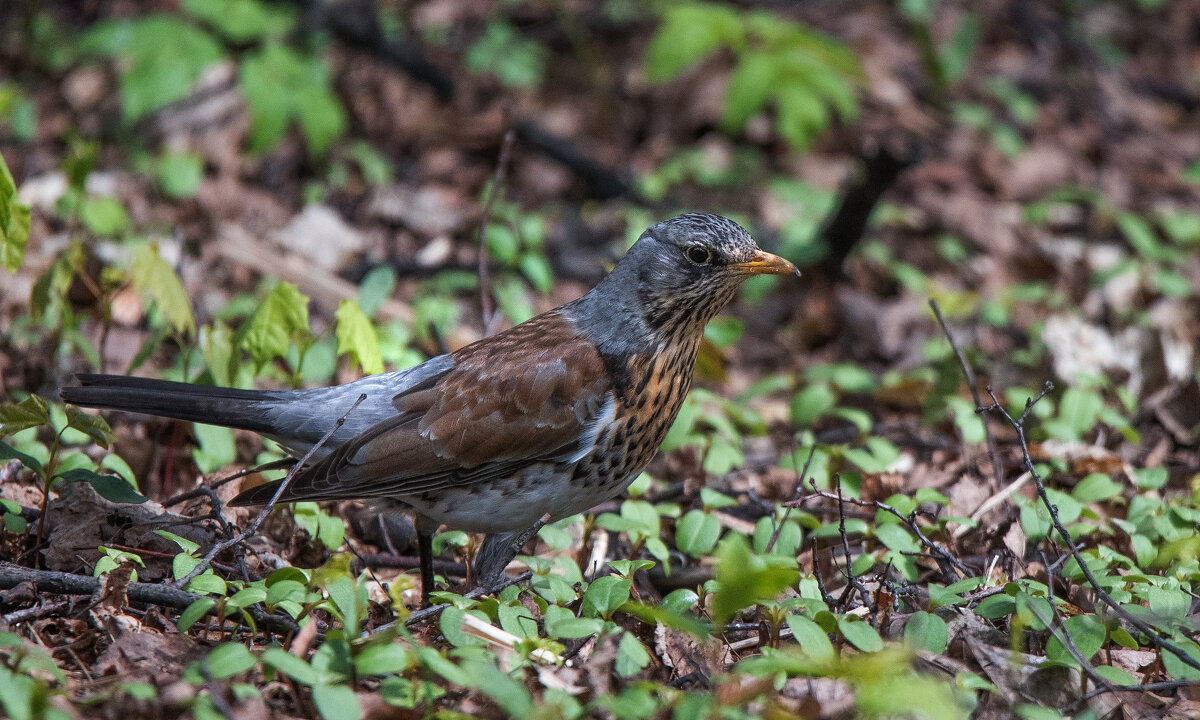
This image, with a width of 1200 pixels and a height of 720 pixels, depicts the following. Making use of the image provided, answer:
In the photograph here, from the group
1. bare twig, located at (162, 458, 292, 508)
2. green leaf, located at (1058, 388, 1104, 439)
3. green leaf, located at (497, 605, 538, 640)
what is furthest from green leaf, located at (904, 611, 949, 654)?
bare twig, located at (162, 458, 292, 508)

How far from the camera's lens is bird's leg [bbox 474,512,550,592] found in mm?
3666

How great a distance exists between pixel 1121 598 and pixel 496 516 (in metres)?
2.15

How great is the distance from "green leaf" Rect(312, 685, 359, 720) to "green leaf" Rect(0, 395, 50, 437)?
57.1 inches

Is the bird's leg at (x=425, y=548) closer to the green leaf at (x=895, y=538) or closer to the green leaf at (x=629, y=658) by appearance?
the green leaf at (x=629, y=658)

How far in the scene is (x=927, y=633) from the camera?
3035 millimetres

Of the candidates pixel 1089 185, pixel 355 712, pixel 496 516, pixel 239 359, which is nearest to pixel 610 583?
pixel 496 516

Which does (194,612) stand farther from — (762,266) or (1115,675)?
(1115,675)

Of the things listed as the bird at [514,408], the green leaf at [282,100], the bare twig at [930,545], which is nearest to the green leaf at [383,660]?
the bird at [514,408]

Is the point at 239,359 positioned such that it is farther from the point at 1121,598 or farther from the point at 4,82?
the point at 4,82

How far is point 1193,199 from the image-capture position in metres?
8.38

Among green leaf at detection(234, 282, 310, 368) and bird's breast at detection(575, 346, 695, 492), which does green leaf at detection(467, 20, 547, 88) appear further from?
bird's breast at detection(575, 346, 695, 492)

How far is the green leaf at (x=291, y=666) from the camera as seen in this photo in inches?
101

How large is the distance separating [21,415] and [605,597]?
1.93 meters

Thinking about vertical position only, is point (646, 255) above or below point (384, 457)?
above
